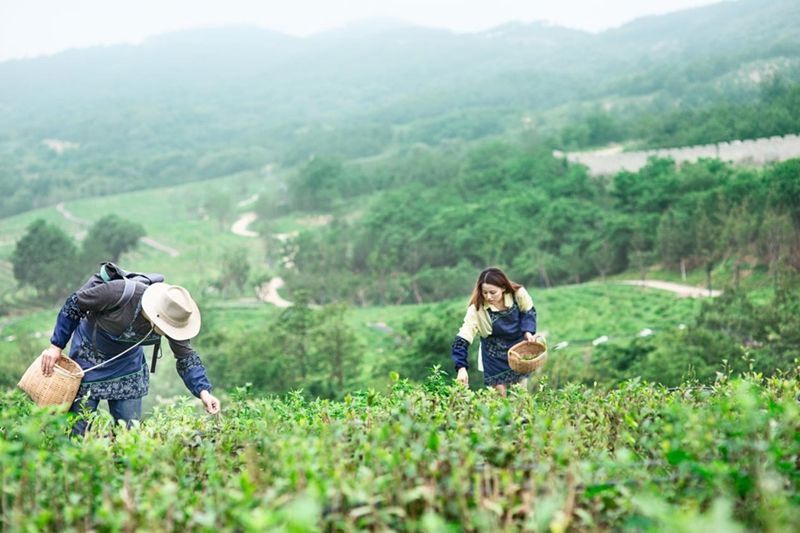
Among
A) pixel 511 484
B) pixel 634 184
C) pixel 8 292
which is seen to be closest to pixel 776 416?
pixel 511 484

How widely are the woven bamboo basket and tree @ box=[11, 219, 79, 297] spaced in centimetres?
4749

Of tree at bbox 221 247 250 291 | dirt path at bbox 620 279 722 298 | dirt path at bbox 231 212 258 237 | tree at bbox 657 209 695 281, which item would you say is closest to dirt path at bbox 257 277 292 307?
tree at bbox 221 247 250 291

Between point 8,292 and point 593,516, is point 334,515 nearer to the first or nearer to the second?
point 593,516

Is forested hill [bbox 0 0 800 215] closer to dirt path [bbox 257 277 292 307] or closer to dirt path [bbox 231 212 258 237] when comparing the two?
dirt path [bbox 231 212 258 237]

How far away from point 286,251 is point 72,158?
297 ft

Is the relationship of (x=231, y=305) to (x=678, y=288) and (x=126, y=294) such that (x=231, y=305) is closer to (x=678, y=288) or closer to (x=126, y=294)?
(x=678, y=288)

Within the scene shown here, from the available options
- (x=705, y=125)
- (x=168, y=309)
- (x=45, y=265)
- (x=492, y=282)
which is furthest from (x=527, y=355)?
(x=705, y=125)

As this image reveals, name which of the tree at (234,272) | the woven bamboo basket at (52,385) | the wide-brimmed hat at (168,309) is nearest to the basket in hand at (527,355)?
the wide-brimmed hat at (168,309)

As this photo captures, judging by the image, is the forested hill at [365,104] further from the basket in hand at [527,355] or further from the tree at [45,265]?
the basket in hand at [527,355]

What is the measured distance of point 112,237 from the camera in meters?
55.3

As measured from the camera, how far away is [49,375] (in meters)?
4.81

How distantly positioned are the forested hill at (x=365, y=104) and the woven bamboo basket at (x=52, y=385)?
73.3 m

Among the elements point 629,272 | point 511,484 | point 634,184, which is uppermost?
point 511,484

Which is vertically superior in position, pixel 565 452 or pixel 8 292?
pixel 565 452
